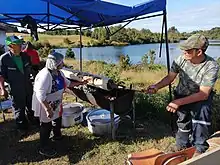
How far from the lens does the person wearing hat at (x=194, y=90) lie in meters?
2.62

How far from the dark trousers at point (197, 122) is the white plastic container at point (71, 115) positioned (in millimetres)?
2001

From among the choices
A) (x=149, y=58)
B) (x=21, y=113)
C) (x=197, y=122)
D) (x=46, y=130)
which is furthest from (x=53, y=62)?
(x=149, y=58)

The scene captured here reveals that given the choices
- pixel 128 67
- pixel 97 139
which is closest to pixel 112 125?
pixel 97 139

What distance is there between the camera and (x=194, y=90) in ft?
9.38

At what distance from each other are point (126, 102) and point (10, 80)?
1.78 metres

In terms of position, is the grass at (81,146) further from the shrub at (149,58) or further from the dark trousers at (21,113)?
the shrub at (149,58)

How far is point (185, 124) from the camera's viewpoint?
3.08m

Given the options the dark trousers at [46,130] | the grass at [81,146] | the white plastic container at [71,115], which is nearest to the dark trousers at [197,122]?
the grass at [81,146]

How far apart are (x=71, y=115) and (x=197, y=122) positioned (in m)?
2.27

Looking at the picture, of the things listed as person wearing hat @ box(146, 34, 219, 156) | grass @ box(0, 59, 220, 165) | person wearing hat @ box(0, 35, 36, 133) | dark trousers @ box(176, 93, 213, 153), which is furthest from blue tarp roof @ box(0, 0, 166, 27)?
grass @ box(0, 59, 220, 165)

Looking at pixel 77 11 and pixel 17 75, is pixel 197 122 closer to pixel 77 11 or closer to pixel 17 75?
pixel 77 11

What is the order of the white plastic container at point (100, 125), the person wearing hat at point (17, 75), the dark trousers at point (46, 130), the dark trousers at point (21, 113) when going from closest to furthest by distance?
1. the dark trousers at point (46, 130)
2. the person wearing hat at point (17, 75)
3. the white plastic container at point (100, 125)
4. the dark trousers at point (21, 113)

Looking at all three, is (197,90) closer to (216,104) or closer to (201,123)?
(201,123)

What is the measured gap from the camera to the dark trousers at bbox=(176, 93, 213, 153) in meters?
2.76
